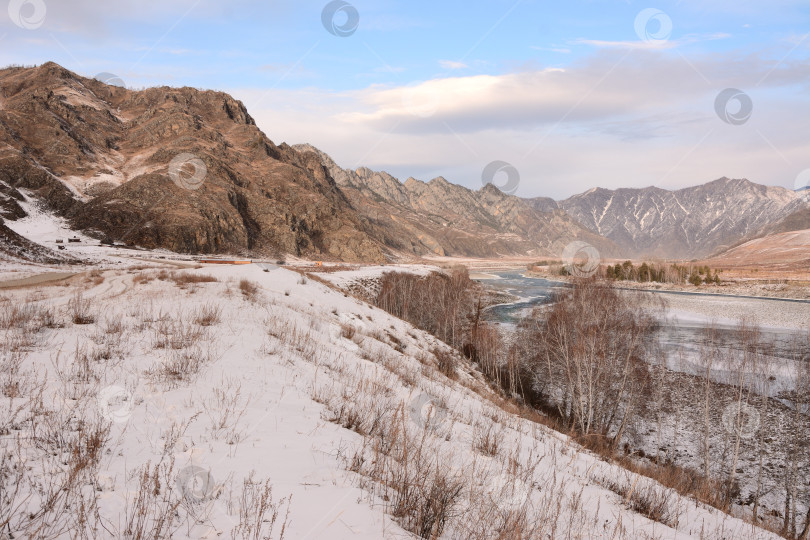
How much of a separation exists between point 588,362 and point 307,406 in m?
23.1

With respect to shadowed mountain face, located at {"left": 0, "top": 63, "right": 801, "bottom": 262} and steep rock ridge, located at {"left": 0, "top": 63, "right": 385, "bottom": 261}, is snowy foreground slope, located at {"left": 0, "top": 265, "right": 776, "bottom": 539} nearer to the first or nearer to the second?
steep rock ridge, located at {"left": 0, "top": 63, "right": 385, "bottom": 261}

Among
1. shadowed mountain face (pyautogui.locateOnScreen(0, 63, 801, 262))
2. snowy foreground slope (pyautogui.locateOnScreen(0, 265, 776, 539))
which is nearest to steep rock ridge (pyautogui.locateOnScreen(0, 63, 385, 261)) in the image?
shadowed mountain face (pyautogui.locateOnScreen(0, 63, 801, 262))

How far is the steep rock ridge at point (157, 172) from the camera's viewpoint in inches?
2835

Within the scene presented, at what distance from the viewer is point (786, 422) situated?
2336cm

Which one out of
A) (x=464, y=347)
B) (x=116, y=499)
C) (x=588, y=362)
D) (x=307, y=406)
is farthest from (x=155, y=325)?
(x=464, y=347)

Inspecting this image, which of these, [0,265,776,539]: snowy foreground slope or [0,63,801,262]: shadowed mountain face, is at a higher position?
[0,63,801,262]: shadowed mountain face

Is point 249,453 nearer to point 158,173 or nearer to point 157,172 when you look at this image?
point 158,173

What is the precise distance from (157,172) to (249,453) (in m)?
97.3

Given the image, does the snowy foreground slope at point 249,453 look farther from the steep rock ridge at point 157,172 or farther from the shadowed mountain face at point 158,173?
the shadowed mountain face at point 158,173

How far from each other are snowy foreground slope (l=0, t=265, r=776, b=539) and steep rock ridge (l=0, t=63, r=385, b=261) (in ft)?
238

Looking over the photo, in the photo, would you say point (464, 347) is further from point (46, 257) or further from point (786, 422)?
point (46, 257)

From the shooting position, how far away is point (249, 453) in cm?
418

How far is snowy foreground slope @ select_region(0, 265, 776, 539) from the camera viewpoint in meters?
3.15

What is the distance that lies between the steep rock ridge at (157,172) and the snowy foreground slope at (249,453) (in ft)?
238
